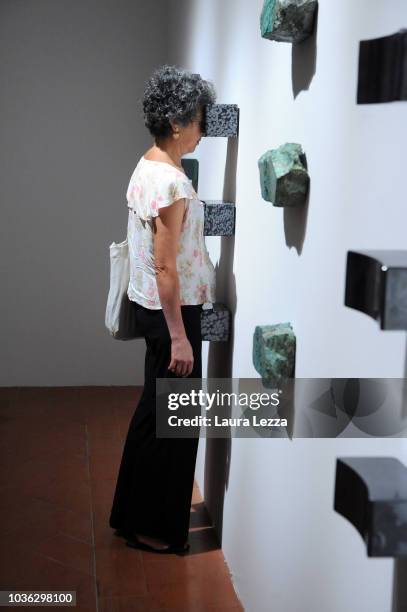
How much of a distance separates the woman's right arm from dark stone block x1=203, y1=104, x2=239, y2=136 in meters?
0.29

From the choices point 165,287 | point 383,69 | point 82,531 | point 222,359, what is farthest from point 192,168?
point 383,69

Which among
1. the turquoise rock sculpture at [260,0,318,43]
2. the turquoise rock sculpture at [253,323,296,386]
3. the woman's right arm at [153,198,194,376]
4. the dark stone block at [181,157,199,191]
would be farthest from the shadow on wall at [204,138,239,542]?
the turquoise rock sculpture at [260,0,318,43]

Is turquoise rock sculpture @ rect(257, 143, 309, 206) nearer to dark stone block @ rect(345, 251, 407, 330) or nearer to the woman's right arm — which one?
the woman's right arm

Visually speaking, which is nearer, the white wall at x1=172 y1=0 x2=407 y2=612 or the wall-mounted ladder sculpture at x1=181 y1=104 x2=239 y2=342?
the white wall at x1=172 y1=0 x2=407 y2=612

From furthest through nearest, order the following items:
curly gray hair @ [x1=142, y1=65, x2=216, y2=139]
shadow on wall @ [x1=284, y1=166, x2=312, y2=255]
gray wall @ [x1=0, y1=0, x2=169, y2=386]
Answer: gray wall @ [x1=0, y1=0, x2=169, y2=386] < curly gray hair @ [x1=142, y1=65, x2=216, y2=139] < shadow on wall @ [x1=284, y1=166, x2=312, y2=255]

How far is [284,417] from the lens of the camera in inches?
94.2

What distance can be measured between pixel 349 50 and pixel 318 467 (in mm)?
944

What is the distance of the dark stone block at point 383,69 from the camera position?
1031 millimetres

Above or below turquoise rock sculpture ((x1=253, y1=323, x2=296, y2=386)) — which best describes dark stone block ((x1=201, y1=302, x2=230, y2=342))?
below

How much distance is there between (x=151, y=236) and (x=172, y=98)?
18.7 inches

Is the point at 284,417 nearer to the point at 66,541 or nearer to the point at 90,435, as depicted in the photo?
Result: the point at 66,541

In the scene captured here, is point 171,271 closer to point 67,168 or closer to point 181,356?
point 181,356

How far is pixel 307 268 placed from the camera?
214 centimetres

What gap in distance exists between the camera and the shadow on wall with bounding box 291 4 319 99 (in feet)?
6.78
